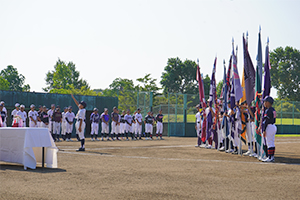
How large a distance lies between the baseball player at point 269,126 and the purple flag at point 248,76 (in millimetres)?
1916

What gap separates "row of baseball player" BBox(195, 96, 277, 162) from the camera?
11680 mm

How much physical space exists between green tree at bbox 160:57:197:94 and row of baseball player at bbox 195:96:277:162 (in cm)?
4990

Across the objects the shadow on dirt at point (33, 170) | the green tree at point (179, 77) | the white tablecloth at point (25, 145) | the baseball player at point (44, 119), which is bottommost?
the shadow on dirt at point (33, 170)

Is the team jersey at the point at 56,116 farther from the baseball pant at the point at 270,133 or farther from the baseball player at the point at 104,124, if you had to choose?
the baseball pant at the point at 270,133

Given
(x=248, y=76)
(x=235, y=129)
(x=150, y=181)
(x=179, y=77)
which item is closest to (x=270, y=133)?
(x=248, y=76)

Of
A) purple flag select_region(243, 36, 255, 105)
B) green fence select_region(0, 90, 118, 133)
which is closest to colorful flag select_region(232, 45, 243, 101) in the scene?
purple flag select_region(243, 36, 255, 105)

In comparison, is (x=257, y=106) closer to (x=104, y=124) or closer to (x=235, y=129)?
(x=235, y=129)

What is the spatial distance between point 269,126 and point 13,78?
100914 mm

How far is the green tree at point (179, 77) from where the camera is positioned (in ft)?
229

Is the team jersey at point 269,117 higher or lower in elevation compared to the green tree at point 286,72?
lower

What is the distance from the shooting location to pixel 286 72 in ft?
236

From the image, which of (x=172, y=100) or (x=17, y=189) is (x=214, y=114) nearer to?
(x=17, y=189)

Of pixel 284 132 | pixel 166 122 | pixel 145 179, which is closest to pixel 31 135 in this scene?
pixel 145 179

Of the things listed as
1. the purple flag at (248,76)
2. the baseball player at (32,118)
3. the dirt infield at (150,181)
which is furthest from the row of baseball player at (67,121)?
the purple flag at (248,76)
